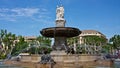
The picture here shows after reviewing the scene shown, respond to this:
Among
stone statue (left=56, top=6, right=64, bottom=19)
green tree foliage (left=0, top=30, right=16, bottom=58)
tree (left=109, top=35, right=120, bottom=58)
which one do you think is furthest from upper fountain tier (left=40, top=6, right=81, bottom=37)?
tree (left=109, top=35, right=120, bottom=58)

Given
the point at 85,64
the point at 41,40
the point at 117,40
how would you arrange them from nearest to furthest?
the point at 85,64 → the point at 41,40 → the point at 117,40

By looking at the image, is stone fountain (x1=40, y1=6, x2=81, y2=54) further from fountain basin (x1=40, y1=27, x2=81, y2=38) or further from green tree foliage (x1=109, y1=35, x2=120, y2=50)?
green tree foliage (x1=109, y1=35, x2=120, y2=50)

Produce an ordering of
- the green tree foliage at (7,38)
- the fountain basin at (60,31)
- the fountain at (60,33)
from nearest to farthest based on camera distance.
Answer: the fountain basin at (60,31), the fountain at (60,33), the green tree foliage at (7,38)

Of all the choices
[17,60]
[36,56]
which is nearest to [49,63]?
[36,56]

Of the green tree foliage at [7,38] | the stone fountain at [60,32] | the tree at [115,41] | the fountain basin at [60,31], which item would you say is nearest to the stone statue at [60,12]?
the stone fountain at [60,32]

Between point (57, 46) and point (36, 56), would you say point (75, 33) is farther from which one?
point (36, 56)

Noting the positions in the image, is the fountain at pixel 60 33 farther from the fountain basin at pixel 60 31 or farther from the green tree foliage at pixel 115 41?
the green tree foliage at pixel 115 41

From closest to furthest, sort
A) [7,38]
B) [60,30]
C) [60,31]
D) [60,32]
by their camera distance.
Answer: [60,30]
[60,31]
[60,32]
[7,38]

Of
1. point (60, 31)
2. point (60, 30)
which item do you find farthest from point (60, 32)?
point (60, 30)

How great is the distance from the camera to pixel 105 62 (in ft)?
71.7

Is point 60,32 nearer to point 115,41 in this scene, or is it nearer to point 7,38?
point 7,38

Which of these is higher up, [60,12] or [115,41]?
[115,41]

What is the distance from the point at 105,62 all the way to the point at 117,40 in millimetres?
73909

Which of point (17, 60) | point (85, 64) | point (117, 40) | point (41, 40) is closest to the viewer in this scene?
point (85, 64)
